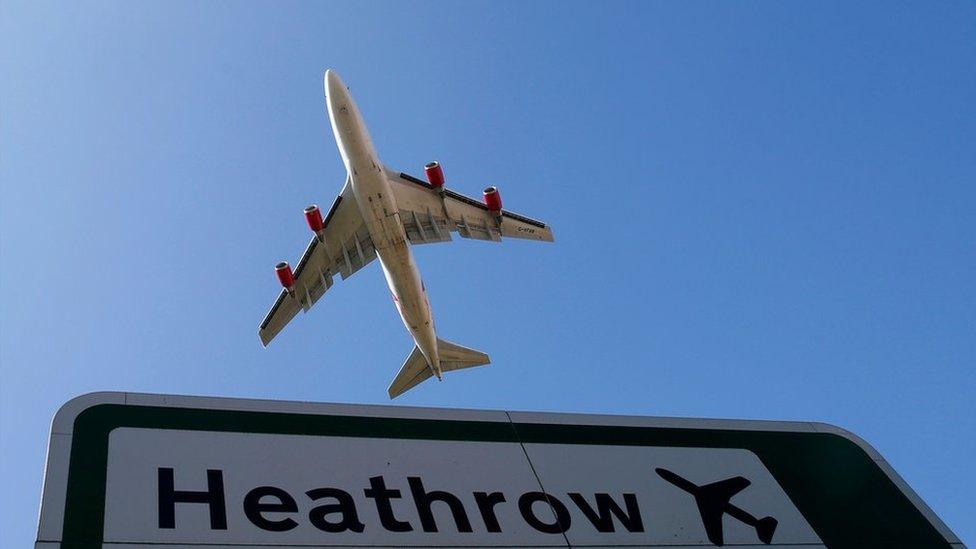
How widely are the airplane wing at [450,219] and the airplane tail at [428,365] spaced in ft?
15.8

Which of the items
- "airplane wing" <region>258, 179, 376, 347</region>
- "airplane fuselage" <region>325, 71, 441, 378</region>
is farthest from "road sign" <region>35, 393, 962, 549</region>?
"airplane wing" <region>258, 179, 376, 347</region>

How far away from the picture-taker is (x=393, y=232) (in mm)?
30484

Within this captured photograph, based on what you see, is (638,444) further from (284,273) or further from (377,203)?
(284,273)

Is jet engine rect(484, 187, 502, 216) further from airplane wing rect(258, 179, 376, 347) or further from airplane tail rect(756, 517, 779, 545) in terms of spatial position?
airplane tail rect(756, 517, 779, 545)

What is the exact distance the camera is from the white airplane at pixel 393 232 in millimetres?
30031

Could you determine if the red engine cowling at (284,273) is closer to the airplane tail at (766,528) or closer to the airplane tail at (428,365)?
the airplane tail at (428,365)

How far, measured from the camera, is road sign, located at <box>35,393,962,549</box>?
4.36 meters

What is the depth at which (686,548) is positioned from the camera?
5.34 meters

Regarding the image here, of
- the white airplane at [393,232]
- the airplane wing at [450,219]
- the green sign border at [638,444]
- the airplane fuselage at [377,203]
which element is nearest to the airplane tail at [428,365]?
the white airplane at [393,232]

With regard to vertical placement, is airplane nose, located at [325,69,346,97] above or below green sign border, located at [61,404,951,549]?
above

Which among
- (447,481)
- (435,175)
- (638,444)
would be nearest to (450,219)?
(435,175)

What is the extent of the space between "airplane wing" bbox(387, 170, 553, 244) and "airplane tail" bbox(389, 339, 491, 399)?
4824 mm

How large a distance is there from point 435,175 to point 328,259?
5722mm

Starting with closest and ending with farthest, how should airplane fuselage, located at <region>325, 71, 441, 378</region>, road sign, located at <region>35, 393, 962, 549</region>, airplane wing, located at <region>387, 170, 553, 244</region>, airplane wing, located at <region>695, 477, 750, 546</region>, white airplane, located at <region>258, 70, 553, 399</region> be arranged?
road sign, located at <region>35, 393, 962, 549</region> < airplane wing, located at <region>695, 477, 750, 546</region> < airplane fuselage, located at <region>325, 71, 441, 378</region> < white airplane, located at <region>258, 70, 553, 399</region> < airplane wing, located at <region>387, 170, 553, 244</region>
